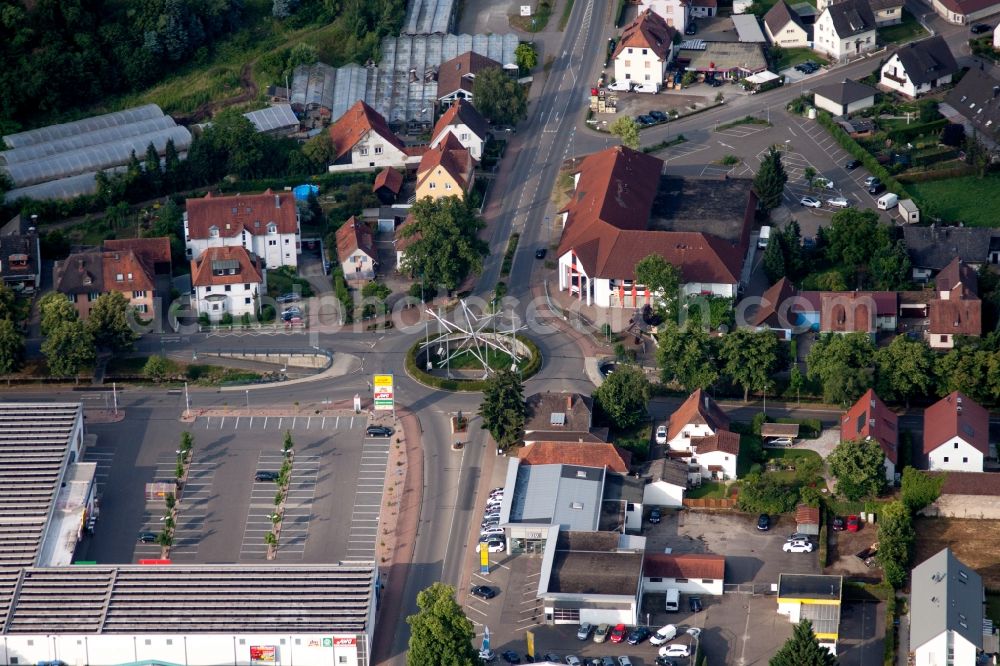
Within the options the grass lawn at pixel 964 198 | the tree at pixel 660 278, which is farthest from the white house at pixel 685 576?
the grass lawn at pixel 964 198

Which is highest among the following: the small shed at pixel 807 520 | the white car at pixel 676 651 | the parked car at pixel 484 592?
the small shed at pixel 807 520

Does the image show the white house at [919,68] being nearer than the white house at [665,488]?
No

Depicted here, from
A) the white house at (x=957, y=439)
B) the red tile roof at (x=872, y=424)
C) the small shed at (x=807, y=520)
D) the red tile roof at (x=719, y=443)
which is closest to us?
the small shed at (x=807, y=520)

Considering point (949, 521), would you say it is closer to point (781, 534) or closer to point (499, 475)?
point (781, 534)

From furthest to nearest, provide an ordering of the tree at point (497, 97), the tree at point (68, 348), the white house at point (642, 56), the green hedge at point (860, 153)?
the white house at point (642, 56) → the tree at point (497, 97) → the green hedge at point (860, 153) → the tree at point (68, 348)

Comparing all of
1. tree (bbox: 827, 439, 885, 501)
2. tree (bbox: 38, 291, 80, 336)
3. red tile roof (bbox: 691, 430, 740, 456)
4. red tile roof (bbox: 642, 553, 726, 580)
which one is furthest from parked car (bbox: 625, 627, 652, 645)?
tree (bbox: 38, 291, 80, 336)

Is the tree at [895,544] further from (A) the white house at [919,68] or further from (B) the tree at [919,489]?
(A) the white house at [919,68]

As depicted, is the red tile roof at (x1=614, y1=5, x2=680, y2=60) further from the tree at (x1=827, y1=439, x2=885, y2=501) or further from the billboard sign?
the tree at (x1=827, y1=439, x2=885, y2=501)
